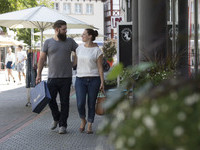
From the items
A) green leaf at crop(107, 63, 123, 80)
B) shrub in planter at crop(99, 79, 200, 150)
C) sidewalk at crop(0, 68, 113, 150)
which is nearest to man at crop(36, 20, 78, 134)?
sidewalk at crop(0, 68, 113, 150)

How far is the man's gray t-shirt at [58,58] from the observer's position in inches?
271

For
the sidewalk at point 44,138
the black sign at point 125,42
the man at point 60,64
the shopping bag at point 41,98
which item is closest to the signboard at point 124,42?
the black sign at point 125,42

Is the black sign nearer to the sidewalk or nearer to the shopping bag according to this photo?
the sidewalk

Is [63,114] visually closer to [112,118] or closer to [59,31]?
[59,31]

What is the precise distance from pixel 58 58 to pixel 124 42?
418 centimetres

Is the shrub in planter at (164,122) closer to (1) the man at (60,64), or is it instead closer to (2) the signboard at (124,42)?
(1) the man at (60,64)

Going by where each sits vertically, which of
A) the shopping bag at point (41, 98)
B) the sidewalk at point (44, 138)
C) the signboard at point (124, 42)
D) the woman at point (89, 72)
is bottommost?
the sidewalk at point (44, 138)

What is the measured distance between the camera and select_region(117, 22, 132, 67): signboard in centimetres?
1082

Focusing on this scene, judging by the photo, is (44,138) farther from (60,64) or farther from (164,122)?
(164,122)

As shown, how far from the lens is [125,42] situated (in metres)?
10.9

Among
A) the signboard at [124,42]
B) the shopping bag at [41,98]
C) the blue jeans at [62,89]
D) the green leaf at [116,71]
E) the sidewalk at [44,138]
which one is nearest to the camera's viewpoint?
the green leaf at [116,71]

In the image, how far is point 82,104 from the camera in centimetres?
692

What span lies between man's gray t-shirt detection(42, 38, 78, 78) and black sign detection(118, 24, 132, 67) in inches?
157

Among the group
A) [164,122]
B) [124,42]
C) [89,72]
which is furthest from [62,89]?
[164,122]
